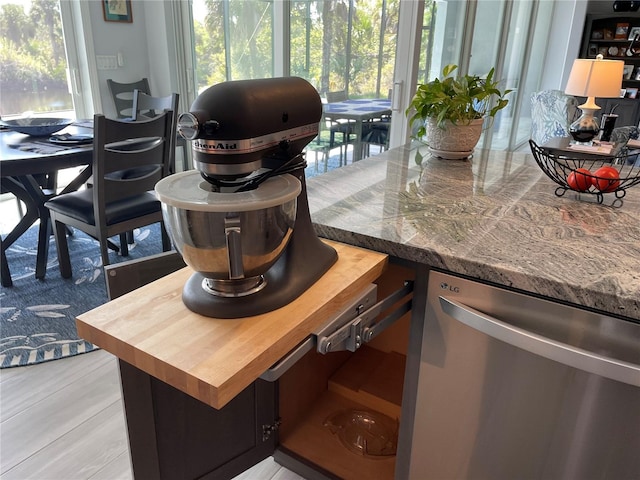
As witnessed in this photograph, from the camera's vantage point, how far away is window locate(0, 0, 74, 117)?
3588mm

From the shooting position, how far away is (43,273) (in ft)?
8.53

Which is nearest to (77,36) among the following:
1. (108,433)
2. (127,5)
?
(127,5)

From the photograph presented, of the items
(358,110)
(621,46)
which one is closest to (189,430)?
(358,110)

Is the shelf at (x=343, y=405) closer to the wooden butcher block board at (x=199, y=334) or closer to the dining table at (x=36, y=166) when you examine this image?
the wooden butcher block board at (x=199, y=334)

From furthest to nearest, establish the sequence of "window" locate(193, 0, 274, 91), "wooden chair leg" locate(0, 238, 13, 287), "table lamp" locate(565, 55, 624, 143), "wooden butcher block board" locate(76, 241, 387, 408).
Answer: "window" locate(193, 0, 274, 91) < "table lamp" locate(565, 55, 624, 143) < "wooden chair leg" locate(0, 238, 13, 287) < "wooden butcher block board" locate(76, 241, 387, 408)

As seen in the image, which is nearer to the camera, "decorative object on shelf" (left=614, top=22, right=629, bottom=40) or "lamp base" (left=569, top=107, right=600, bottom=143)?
"lamp base" (left=569, top=107, right=600, bottom=143)

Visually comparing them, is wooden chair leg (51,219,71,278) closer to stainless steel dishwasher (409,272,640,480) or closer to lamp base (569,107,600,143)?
stainless steel dishwasher (409,272,640,480)

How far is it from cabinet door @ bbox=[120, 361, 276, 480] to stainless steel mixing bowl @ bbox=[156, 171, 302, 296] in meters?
0.27

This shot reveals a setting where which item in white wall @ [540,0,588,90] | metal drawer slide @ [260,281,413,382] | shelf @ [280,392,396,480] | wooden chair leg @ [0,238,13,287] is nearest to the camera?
metal drawer slide @ [260,281,413,382]

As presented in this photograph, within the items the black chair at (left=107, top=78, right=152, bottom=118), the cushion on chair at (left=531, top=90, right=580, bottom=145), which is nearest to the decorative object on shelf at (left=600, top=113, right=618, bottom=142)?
the cushion on chair at (left=531, top=90, right=580, bottom=145)

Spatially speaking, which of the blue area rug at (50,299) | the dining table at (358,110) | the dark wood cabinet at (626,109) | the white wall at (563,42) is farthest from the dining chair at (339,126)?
the dark wood cabinet at (626,109)

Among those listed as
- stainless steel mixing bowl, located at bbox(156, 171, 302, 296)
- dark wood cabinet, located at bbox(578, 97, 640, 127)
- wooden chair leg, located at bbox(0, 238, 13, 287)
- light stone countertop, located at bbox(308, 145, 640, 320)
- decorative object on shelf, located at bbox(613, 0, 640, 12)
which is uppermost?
decorative object on shelf, located at bbox(613, 0, 640, 12)

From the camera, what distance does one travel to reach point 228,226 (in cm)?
70

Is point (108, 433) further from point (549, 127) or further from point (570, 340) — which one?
point (549, 127)
